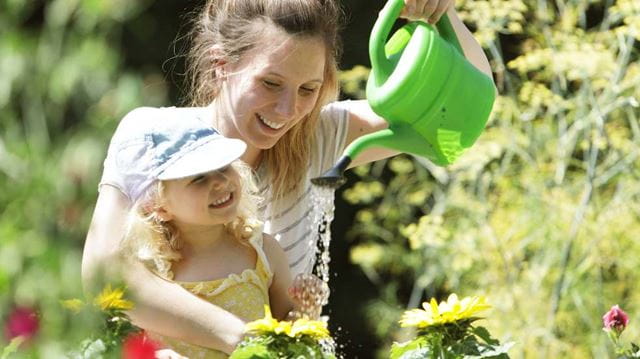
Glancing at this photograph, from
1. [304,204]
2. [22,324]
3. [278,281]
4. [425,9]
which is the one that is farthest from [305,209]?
[22,324]

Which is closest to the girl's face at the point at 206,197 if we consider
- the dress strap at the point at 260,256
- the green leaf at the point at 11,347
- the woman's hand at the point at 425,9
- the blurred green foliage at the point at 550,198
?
the dress strap at the point at 260,256

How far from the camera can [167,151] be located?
7.08ft

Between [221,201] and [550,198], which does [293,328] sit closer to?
[221,201]

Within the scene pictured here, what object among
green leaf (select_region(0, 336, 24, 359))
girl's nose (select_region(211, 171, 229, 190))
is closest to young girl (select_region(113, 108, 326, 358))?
girl's nose (select_region(211, 171, 229, 190))

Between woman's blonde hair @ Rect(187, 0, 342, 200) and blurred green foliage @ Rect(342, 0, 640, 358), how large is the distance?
1.91m

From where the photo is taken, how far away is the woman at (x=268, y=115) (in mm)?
2039

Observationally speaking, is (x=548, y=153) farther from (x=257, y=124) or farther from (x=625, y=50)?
(x=257, y=124)

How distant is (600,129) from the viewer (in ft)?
14.3

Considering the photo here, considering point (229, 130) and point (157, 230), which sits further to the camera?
point (229, 130)

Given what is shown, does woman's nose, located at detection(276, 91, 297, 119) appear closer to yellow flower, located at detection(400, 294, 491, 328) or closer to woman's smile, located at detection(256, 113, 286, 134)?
woman's smile, located at detection(256, 113, 286, 134)

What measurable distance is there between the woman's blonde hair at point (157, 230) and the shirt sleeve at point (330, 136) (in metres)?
0.33

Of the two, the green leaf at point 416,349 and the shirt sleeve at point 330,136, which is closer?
the green leaf at point 416,349

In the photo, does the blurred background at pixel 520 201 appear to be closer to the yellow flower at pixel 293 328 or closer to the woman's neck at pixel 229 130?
the woman's neck at pixel 229 130

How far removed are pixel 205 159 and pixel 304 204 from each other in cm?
41
